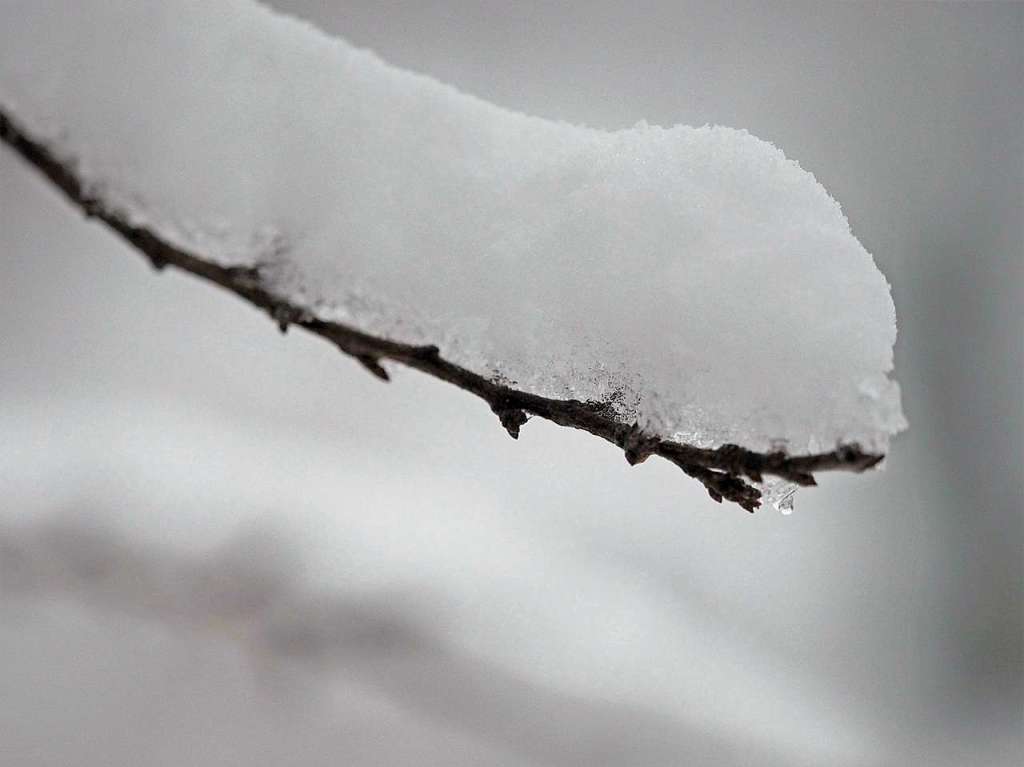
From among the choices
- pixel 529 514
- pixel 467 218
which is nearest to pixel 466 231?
pixel 467 218

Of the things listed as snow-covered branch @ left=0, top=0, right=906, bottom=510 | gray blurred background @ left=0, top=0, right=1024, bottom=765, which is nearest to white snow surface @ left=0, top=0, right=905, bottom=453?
snow-covered branch @ left=0, top=0, right=906, bottom=510

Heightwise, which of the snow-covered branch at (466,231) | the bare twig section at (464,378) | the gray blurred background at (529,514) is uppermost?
the gray blurred background at (529,514)

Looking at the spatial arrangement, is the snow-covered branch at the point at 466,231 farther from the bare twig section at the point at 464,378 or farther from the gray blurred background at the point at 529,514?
the gray blurred background at the point at 529,514

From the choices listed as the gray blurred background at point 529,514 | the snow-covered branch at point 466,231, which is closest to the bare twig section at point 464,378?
the snow-covered branch at point 466,231

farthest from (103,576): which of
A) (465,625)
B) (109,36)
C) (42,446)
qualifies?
(109,36)

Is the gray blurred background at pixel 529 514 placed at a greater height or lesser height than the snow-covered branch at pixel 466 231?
greater

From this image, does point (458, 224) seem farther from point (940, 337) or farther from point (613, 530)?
point (940, 337)
